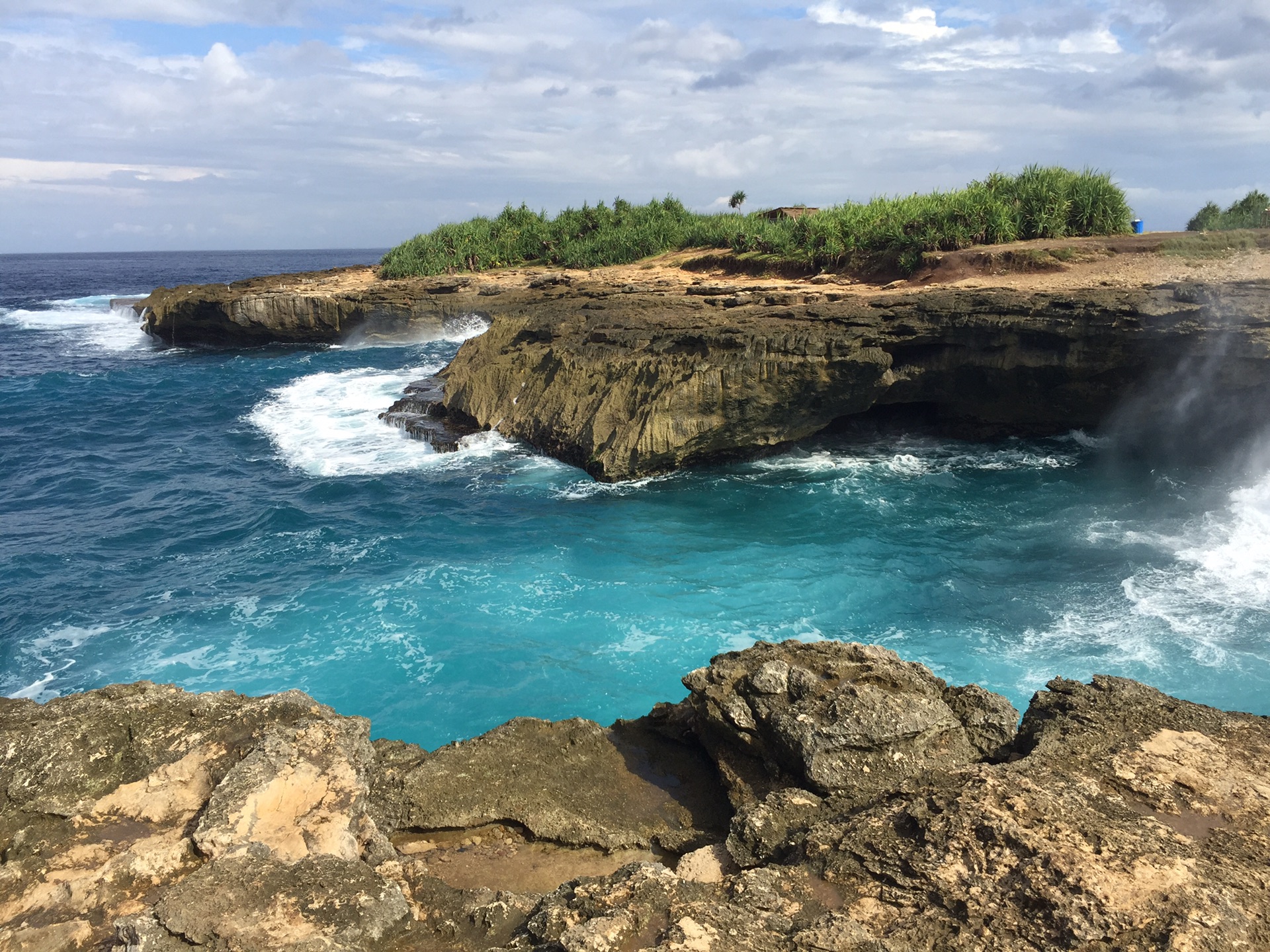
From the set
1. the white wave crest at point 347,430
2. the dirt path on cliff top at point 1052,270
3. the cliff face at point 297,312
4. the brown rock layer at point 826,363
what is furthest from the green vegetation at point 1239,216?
the cliff face at point 297,312

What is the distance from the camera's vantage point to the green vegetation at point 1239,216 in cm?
2125

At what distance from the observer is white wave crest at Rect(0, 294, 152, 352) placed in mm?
41781

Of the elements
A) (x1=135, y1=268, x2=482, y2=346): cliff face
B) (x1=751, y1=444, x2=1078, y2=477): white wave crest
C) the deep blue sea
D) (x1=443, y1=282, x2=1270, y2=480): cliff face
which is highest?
(x1=135, y1=268, x2=482, y2=346): cliff face

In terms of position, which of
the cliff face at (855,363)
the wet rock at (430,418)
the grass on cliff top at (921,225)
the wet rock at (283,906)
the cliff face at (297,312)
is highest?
the grass on cliff top at (921,225)

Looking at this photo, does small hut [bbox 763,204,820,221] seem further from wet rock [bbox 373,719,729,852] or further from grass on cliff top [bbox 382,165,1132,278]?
wet rock [bbox 373,719,729,852]

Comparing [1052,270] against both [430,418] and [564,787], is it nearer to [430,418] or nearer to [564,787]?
[430,418]

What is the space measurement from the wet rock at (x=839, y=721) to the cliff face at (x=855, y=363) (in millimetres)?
11598

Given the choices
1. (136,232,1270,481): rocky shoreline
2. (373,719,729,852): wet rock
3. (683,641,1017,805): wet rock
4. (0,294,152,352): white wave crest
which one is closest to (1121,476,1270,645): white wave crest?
(136,232,1270,481): rocky shoreline

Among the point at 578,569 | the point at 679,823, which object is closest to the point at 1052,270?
the point at 578,569

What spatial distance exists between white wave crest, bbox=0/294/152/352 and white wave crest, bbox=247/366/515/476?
685 inches

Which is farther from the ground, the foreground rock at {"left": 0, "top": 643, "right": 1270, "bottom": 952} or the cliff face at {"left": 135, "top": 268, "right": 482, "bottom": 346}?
the cliff face at {"left": 135, "top": 268, "right": 482, "bottom": 346}

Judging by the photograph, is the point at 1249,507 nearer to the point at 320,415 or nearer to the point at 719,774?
the point at 719,774

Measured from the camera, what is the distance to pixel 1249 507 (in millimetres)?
15938

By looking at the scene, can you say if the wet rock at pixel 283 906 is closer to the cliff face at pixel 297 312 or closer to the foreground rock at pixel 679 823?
the foreground rock at pixel 679 823
